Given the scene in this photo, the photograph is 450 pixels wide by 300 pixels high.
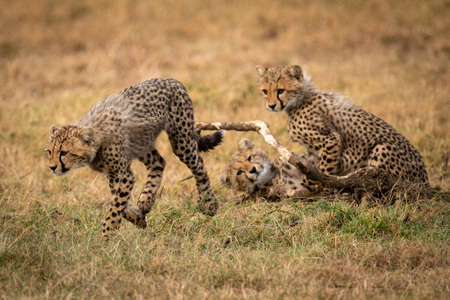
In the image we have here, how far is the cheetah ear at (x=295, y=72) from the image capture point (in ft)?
16.2

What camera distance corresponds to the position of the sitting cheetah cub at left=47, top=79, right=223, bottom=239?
3.69 m

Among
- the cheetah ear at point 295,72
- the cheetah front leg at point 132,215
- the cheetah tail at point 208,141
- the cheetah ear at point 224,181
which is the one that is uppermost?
the cheetah ear at point 295,72

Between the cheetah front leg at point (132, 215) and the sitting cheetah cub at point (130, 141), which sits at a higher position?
the sitting cheetah cub at point (130, 141)

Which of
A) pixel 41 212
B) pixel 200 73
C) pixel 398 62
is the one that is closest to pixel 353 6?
pixel 398 62

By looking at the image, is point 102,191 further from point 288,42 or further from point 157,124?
point 288,42

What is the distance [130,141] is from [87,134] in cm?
45

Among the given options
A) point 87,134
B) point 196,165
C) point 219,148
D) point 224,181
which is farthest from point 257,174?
point 87,134

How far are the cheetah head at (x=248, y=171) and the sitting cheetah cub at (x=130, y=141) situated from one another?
59cm

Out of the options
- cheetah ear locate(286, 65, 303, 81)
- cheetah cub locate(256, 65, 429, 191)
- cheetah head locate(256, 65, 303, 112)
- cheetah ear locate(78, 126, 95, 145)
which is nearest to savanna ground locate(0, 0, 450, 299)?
cheetah cub locate(256, 65, 429, 191)

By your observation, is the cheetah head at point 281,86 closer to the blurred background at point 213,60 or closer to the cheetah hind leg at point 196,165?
the cheetah hind leg at point 196,165

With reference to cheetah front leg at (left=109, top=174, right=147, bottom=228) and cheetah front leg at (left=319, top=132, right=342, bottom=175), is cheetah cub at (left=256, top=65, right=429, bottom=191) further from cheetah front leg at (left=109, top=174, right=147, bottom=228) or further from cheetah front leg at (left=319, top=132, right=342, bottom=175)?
cheetah front leg at (left=109, top=174, right=147, bottom=228)

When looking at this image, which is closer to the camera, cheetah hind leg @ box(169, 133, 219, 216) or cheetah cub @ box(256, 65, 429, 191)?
cheetah hind leg @ box(169, 133, 219, 216)

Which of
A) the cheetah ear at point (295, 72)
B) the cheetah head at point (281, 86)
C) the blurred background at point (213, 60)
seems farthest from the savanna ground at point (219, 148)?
the cheetah ear at point (295, 72)

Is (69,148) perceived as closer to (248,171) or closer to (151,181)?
(151,181)
